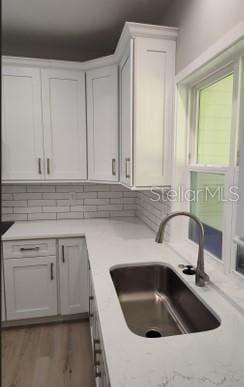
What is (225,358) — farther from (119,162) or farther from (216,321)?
(119,162)

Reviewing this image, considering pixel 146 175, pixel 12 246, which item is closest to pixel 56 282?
pixel 12 246

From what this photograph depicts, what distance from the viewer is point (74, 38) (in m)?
2.49

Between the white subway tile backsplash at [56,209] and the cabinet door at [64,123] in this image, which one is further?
the white subway tile backsplash at [56,209]

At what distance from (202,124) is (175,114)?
0.64ft

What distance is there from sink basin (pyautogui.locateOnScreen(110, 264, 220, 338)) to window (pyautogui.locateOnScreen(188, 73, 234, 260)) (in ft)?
1.08

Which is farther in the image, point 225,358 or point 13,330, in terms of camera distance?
point 13,330

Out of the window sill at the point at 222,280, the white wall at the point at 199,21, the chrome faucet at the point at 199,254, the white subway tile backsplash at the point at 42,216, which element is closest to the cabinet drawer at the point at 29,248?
the white subway tile backsplash at the point at 42,216

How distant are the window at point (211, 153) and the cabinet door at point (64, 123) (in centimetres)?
112

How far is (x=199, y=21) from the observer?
59.3 inches

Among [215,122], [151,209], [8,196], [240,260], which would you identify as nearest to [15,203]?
[8,196]

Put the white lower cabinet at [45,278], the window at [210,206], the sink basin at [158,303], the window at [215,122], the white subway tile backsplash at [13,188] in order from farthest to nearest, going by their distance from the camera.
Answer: the white subway tile backsplash at [13,188] < the white lower cabinet at [45,278] < the window at [210,206] < the window at [215,122] < the sink basin at [158,303]

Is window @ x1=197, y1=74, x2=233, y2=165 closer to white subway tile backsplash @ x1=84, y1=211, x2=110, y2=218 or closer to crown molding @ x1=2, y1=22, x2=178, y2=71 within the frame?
crown molding @ x1=2, y1=22, x2=178, y2=71

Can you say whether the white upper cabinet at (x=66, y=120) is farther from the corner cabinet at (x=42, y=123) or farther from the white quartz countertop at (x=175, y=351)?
the white quartz countertop at (x=175, y=351)

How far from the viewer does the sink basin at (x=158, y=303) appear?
133 cm
